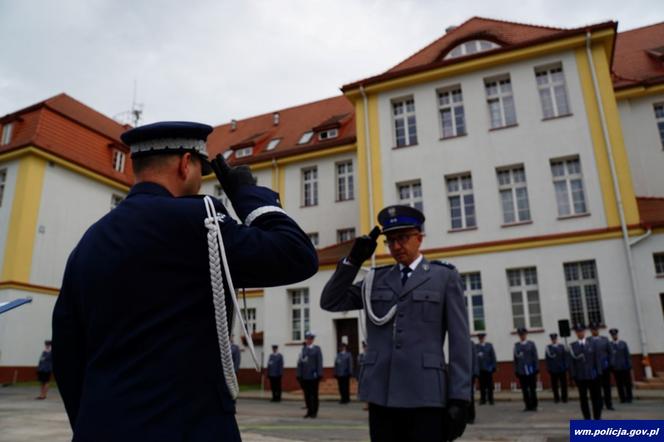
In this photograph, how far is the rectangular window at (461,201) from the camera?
19.9 meters

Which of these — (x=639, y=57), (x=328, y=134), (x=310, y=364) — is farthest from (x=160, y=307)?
(x=639, y=57)

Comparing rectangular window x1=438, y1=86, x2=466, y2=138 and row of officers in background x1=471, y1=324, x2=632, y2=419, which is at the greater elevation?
rectangular window x1=438, y1=86, x2=466, y2=138

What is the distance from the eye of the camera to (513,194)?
63.6 ft

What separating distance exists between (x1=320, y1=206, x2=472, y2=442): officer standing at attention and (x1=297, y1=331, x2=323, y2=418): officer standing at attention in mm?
9977

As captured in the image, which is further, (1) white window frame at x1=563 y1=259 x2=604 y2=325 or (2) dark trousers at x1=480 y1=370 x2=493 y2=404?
(1) white window frame at x1=563 y1=259 x2=604 y2=325

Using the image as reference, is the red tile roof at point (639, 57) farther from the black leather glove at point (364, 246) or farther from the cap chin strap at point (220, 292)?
the cap chin strap at point (220, 292)

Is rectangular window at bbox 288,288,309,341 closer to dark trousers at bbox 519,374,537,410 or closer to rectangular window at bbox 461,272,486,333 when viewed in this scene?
rectangular window at bbox 461,272,486,333

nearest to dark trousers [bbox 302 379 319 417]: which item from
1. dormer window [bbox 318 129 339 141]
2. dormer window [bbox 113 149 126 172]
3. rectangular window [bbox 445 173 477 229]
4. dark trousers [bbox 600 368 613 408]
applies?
dark trousers [bbox 600 368 613 408]

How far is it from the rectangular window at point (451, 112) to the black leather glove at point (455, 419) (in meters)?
18.6

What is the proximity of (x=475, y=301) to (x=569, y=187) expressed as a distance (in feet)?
17.5

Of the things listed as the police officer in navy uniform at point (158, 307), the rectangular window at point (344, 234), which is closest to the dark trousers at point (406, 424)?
the police officer in navy uniform at point (158, 307)

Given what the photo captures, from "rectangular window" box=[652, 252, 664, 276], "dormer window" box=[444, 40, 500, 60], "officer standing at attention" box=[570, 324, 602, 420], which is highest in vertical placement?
"dormer window" box=[444, 40, 500, 60]

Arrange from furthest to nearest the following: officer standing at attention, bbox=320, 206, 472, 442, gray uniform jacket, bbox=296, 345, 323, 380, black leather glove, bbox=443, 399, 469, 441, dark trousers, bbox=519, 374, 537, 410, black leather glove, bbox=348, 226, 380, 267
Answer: gray uniform jacket, bbox=296, 345, 323, 380, dark trousers, bbox=519, 374, 537, 410, black leather glove, bbox=348, 226, 380, 267, officer standing at attention, bbox=320, 206, 472, 442, black leather glove, bbox=443, 399, 469, 441

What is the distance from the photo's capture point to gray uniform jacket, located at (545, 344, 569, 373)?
14.8 m
